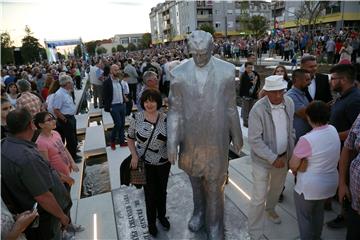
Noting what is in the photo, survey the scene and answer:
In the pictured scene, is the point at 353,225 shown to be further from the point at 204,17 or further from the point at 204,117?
the point at 204,17

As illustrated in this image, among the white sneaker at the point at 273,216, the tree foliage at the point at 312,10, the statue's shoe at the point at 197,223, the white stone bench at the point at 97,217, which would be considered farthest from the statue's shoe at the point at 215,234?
the tree foliage at the point at 312,10

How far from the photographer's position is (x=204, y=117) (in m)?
2.74

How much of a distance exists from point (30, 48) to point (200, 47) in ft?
143

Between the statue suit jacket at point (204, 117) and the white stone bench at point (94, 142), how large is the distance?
13.3 feet

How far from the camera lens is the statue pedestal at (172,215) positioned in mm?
3334

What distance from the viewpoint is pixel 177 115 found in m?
2.83

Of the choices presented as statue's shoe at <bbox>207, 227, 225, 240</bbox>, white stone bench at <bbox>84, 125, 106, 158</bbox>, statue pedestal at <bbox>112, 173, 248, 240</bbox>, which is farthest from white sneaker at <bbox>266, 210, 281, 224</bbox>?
white stone bench at <bbox>84, 125, 106, 158</bbox>

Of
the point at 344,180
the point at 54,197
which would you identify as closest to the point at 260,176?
the point at 344,180

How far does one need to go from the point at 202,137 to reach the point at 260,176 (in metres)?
0.83

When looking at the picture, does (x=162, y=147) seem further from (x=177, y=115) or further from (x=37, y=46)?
(x=37, y=46)

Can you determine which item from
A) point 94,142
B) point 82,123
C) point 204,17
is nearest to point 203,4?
point 204,17

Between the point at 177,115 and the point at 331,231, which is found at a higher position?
the point at 177,115

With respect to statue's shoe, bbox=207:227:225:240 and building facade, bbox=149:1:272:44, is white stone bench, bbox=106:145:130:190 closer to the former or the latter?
statue's shoe, bbox=207:227:225:240

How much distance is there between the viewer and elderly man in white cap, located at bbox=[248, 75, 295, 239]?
301cm
